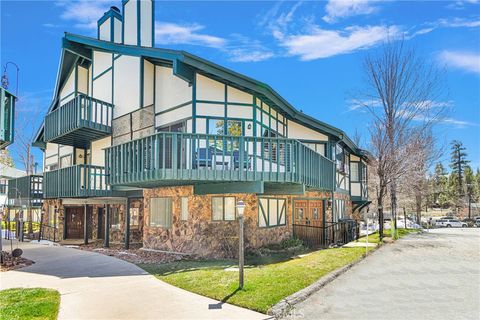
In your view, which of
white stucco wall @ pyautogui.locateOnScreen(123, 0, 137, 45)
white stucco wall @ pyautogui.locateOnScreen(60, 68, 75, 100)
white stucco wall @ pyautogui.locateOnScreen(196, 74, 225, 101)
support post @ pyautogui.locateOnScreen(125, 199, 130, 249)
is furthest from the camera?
white stucco wall @ pyautogui.locateOnScreen(60, 68, 75, 100)

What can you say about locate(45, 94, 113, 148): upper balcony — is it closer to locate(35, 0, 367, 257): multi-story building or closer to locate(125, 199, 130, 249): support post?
locate(35, 0, 367, 257): multi-story building

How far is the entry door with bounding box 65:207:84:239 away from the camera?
21.5 metres

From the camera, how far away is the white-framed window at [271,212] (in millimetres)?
14453

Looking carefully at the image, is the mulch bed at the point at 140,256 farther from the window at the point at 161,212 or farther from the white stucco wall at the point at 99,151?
the white stucco wall at the point at 99,151

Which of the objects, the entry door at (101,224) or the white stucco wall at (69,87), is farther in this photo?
the white stucco wall at (69,87)

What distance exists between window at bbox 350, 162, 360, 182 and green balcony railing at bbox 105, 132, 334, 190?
1267 cm

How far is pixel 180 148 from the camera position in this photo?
11.4m

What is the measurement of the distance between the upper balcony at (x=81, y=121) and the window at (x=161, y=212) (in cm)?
473

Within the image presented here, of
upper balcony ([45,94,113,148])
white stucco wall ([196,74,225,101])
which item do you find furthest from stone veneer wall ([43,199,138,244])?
white stucco wall ([196,74,225,101])

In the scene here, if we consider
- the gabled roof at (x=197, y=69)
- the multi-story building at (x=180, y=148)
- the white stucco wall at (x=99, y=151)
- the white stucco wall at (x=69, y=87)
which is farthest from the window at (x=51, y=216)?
the gabled roof at (x=197, y=69)

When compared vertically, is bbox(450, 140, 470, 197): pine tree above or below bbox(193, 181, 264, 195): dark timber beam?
above

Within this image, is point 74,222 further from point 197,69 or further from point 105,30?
point 197,69

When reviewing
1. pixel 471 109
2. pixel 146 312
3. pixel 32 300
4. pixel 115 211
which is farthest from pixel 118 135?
pixel 471 109

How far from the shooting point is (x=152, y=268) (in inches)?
430
